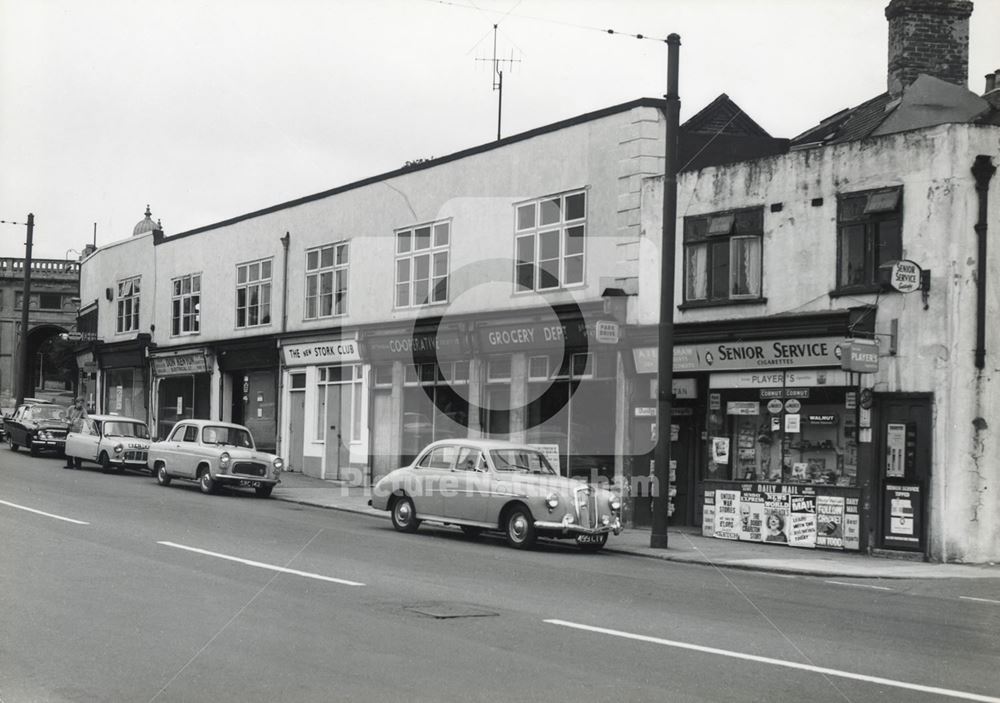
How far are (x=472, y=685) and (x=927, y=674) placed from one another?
11.2ft

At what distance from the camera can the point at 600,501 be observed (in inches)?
682

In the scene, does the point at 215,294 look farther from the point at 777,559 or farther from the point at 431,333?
the point at 777,559

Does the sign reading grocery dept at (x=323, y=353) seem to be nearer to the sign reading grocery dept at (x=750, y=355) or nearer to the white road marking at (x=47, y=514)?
the sign reading grocery dept at (x=750, y=355)

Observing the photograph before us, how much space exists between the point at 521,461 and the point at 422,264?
11.9m

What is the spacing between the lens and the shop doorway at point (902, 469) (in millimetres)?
18078

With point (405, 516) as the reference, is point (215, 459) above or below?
above

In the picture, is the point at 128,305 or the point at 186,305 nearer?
the point at 186,305

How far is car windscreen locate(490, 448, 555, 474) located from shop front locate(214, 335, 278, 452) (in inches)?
706

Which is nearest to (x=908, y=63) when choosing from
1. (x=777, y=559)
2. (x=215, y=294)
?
(x=777, y=559)

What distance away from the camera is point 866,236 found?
19.2 metres

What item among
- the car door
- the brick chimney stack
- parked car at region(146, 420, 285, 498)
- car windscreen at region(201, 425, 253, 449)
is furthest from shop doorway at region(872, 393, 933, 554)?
car windscreen at region(201, 425, 253, 449)

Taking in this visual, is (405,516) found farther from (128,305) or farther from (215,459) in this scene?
(128,305)

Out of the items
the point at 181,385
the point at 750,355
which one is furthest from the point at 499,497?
the point at 181,385

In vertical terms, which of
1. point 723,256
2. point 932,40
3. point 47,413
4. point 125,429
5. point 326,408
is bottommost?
point 125,429
